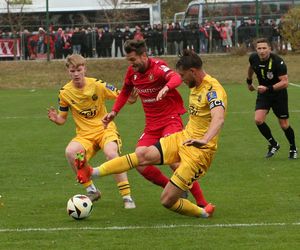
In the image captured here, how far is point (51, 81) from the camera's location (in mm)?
34750

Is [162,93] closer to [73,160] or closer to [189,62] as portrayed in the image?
[189,62]

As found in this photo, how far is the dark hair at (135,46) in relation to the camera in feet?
27.9

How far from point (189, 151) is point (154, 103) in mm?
1088

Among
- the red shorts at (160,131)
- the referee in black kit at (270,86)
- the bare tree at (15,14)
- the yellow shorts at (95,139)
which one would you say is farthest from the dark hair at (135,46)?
the bare tree at (15,14)

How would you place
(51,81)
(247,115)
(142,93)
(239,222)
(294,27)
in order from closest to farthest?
(239,222) → (142,93) → (247,115) → (51,81) → (294,27)

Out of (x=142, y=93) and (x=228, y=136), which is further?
(x=228, y=136)

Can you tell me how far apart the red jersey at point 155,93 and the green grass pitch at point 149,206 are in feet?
3.33

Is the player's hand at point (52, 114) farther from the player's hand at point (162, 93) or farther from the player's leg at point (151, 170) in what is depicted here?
the player's hand at point (162, 93)

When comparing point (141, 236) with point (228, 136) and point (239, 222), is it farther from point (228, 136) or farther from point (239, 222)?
point (228, 136)

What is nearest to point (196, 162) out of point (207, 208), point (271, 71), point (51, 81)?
point (207, 208)

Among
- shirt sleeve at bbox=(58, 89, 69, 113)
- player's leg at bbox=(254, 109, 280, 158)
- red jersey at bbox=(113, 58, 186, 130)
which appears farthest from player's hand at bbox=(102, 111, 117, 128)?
player's leg at bbox=(254, 109, 280, 158)

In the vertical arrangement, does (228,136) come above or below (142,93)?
below

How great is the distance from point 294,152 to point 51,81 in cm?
2299

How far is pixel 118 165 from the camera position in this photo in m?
8.07
